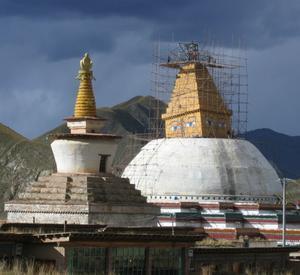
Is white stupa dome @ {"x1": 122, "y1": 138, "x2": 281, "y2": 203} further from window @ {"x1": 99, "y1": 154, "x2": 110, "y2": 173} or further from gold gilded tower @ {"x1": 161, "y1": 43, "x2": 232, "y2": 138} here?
window @ {"x1": 99, "y1": 154, "x2": 110, "y2": 173}

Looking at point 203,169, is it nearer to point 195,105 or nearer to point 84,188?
point 195,105

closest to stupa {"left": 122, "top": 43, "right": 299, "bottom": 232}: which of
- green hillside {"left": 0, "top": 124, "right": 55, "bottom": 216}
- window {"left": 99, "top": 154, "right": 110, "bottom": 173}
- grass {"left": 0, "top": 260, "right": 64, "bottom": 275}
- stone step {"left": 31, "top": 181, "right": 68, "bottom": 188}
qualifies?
window {"left": 99, "top": 154, "right": 110, "bottom": 173}

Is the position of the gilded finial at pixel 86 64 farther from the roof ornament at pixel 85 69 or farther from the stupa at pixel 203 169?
the stupa at pixel 203 169

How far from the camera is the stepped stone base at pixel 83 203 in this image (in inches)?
1120

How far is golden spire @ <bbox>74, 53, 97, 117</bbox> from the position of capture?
31609 millimetres

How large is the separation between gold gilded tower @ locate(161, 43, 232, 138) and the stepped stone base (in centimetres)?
1769

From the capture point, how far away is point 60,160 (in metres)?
31.1

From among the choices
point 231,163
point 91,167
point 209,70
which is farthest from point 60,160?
point 209,70

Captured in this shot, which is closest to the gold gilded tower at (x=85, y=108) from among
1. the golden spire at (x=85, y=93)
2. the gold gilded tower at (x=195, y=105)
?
the golden spire at (x=85, y=93)

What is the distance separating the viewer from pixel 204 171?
43500 millimetres

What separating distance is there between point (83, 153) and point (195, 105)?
18.1 m

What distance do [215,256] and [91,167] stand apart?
381 inches

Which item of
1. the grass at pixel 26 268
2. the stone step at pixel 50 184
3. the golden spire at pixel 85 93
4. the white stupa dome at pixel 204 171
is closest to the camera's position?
the grass at pixel 26 268

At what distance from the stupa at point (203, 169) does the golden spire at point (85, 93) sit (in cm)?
1119
